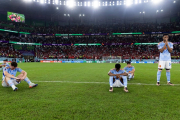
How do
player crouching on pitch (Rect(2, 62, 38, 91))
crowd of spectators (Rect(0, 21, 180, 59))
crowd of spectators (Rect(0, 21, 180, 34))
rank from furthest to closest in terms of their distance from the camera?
crowd of spectators (Rect(0, 21, 180, 34))
crowd of spectators (Rect(0, 21, 180, 59))
player crouching on pitch (Rect(2, 62, 38, 91))

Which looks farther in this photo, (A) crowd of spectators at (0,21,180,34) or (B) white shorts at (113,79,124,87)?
(A) crowd of spectators at (0,21,180,34)

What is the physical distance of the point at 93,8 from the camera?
55.4m

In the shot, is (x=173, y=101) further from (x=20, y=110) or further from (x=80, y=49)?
(x=80, y=49)

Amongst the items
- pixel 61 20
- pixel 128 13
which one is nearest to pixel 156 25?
pixel 128 13

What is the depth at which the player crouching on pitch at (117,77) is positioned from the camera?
5105 mm

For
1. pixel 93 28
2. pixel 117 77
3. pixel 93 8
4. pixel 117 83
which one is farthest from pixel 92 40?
pixel 117 77

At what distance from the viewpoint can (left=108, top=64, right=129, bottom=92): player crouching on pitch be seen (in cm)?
510

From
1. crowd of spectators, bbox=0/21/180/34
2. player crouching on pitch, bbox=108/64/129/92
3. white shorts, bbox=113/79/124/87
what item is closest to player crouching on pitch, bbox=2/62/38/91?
player crouching on pitch, bbox=108/64/129/92

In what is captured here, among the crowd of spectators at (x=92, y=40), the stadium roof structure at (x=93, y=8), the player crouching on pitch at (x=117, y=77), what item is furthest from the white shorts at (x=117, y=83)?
the stadium roof structure at (x=93, y=8)

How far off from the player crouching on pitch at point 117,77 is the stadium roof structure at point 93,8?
5381cm

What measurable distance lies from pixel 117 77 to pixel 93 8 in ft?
182

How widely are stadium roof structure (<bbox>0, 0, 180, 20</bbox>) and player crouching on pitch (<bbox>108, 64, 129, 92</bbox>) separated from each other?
53.8 m

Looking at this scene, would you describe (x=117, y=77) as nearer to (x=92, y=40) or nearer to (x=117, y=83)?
(x=117, y=83)

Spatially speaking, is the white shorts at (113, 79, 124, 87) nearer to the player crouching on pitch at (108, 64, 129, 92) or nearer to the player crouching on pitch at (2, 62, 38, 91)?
the player crouching on pitch at (108, 64, 129, 92)
